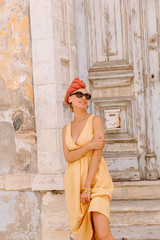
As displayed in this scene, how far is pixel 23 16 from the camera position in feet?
12.7

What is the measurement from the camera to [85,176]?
9.70 ft

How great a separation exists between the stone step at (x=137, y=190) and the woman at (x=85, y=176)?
1107mm

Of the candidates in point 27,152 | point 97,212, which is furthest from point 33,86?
point 97,212

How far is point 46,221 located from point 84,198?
990 mm

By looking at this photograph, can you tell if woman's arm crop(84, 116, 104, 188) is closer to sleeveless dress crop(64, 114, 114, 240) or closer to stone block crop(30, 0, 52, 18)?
sleeveless dress crop(64, 114, 114, 240)

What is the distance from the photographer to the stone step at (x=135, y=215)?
363 centimetres

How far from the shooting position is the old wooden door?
4.26 meters

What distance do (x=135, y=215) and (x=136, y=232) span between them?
0.25 metres

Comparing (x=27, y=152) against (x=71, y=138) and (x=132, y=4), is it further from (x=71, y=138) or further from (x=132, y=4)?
(x=132, y=4)

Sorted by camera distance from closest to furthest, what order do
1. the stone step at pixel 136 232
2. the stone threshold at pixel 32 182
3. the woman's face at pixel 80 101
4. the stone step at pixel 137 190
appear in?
1. the woman's face at pixel 80 101
2. the stone step at pixel 136 232
3. the stone threshold at pixel 32 182
4. the stone step at pixel 137 190

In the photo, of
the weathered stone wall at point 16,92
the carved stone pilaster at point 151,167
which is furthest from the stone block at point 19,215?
the carved stone pilaster at point 151,167

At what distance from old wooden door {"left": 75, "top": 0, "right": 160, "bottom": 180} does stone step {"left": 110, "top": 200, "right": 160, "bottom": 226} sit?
587mm

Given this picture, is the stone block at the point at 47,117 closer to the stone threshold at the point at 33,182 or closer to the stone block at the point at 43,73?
the stone block at the point at 43,73

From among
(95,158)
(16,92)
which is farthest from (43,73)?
(95,158)
